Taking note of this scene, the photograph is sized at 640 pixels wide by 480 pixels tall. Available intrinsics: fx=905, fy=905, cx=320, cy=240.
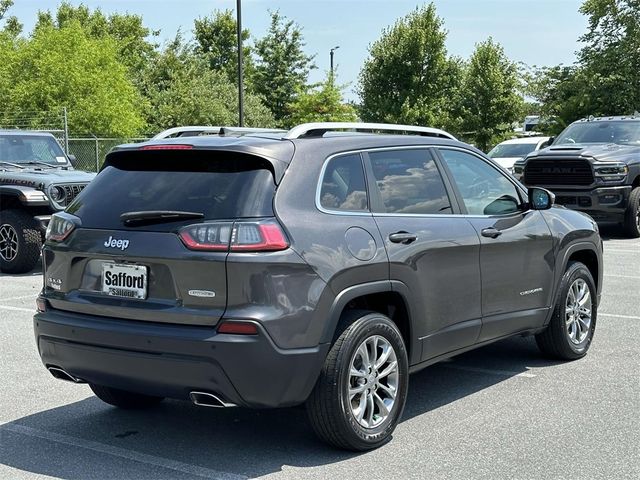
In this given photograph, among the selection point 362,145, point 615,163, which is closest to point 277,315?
point 362,145

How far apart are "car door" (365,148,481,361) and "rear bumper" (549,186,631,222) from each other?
10.2 meters

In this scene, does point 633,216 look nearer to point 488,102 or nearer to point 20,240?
point 20,240

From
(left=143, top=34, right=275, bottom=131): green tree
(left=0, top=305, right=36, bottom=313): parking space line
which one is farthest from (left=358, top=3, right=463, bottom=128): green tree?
(left=0, top=305, right=36, bottom=313): parking space line

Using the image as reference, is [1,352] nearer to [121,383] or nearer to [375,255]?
[121,383]

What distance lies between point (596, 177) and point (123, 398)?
1142 cm

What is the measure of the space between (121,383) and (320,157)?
1572 mm

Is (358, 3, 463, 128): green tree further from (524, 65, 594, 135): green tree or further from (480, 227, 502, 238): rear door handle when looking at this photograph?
(480, 227, 502, 238): rear door handle

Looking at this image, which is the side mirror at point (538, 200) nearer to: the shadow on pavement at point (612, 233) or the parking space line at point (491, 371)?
the parking space line at point (491, 371)

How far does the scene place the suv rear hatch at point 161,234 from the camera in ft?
14.4

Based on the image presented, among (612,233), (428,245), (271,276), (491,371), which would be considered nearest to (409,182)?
(428,245)

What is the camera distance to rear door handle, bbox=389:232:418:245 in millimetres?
5016

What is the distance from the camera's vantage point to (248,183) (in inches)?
179

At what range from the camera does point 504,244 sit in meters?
5.95

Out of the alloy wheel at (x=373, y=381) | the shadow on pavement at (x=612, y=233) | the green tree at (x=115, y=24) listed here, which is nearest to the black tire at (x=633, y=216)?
the shadow on pavement at (x=612, y=233)
